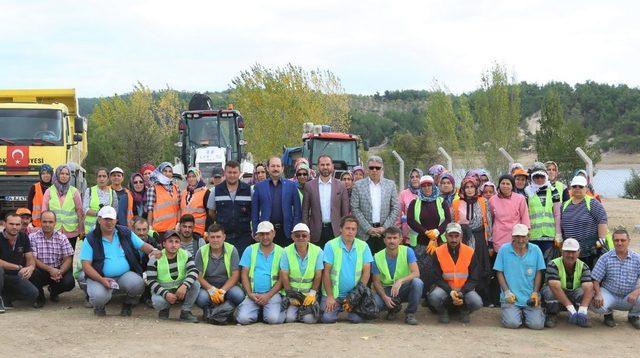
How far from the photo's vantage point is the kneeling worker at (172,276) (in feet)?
28.1

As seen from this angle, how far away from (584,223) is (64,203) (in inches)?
252

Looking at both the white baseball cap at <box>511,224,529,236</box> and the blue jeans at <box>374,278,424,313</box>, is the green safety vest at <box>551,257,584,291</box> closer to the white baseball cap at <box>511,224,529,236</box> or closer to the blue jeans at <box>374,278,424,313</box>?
the white baseball cap at <box>511,224,529,236</box>

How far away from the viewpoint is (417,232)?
9.29 meters

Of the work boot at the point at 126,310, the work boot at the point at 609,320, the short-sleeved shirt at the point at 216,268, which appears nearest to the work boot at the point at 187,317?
the short-sleeved shirt at the point at 216,268

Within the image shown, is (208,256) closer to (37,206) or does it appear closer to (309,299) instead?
(309,299)

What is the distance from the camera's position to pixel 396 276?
884 cm

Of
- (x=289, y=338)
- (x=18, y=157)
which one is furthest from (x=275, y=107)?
(x=289, y=338)

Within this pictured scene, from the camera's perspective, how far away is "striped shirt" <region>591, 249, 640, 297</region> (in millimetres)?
8586

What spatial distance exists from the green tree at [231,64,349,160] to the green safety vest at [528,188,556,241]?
26.6 metres

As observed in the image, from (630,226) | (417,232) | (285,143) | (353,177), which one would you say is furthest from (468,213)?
(285,143)

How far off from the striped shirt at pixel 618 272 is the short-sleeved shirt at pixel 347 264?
8.34 ft

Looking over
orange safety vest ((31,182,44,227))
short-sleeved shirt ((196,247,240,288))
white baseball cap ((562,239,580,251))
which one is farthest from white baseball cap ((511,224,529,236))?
orange safety vest ((31,182,44,227))

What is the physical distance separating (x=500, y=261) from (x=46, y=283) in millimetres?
5403

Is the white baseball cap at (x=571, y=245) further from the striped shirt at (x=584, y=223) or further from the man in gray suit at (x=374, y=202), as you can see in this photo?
the man in gray suit at (x=374, y=202)
